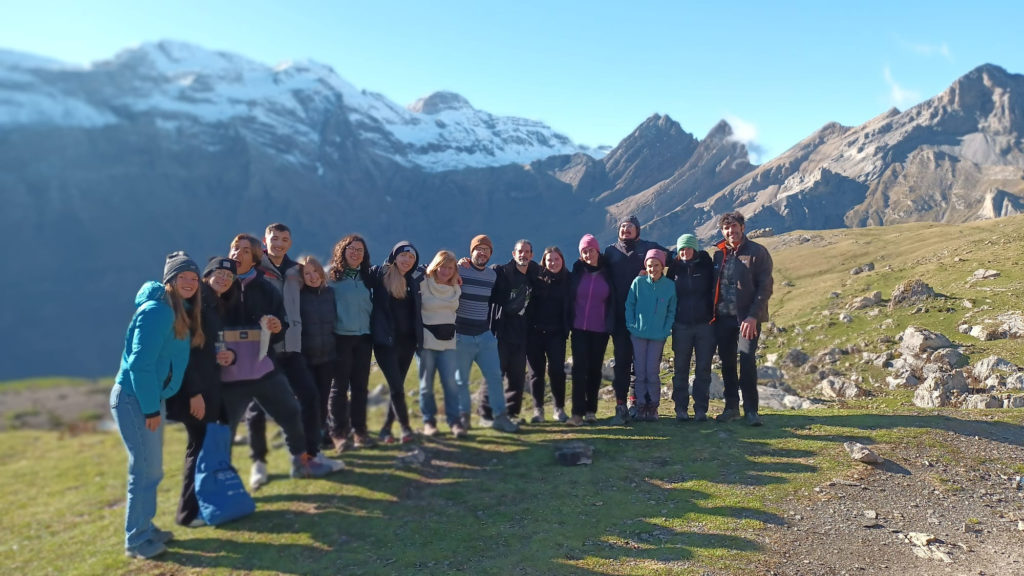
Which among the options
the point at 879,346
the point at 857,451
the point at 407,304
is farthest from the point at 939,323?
the point at 407,304

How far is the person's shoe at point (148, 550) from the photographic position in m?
6.34

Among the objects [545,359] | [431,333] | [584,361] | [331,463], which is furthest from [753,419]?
[331,463]

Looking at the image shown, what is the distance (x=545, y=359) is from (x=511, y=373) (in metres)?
0.81

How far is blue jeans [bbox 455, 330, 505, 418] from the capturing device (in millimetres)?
9336

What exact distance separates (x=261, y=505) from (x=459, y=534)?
3.18 m

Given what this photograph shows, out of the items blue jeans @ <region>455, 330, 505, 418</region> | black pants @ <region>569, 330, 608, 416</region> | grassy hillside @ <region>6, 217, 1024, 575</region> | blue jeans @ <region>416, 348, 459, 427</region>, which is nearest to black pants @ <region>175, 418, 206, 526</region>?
grassy hillside @ <region>6, 217, 1024, 575</region>

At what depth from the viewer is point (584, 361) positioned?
9.73 meters

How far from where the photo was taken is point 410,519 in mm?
6801

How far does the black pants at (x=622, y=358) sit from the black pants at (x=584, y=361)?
0.77 feet

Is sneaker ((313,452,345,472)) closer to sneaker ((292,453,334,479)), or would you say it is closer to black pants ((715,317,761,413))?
sneaker ((292,453,334,479))

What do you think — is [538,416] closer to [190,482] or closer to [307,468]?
[307,468]

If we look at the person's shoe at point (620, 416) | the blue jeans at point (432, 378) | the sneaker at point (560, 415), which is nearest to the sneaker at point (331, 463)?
the blue jeans at point (432, 378)

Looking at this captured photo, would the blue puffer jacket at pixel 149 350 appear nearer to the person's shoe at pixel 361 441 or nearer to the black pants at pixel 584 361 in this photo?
the person's shoe at pixel 361 441

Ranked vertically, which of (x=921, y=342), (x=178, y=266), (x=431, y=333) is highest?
(x=178, y=266)
